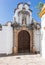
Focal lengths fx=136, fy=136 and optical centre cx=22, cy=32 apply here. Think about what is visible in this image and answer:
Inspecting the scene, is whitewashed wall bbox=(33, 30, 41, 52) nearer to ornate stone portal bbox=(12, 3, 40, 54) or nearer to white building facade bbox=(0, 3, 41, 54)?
white building facade bbox=(0, 3, 41, 54)

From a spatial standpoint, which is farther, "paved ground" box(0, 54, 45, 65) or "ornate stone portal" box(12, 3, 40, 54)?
"ornate stone portal" box(12, 3, 40, 54)

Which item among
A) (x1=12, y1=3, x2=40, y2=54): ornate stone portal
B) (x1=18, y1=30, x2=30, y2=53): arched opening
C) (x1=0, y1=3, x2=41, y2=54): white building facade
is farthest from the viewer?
(x1=18, y1=30, x2=30, y2=53): arched opening

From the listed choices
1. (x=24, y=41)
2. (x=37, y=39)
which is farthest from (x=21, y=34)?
(x=37, y=39)

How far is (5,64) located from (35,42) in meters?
6.80

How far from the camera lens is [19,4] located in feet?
51.6

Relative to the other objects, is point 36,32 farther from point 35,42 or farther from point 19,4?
point 19,4

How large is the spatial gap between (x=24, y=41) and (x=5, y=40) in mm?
2288

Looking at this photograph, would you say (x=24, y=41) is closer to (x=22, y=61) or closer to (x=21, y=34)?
(x=21, y=34)

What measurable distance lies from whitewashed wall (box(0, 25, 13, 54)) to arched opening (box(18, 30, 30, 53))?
1.24m

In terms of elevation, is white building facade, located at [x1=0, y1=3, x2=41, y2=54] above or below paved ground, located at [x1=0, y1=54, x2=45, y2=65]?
above

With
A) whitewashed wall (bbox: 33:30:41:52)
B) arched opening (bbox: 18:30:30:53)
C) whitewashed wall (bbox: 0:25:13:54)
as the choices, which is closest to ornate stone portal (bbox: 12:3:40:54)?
arched opening (bbox: 18:30:30:53)

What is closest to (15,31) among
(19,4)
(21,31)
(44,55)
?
(21,31)

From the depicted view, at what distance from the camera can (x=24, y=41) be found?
15484 millimetres

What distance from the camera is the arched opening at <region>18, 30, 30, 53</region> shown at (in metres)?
15.3
